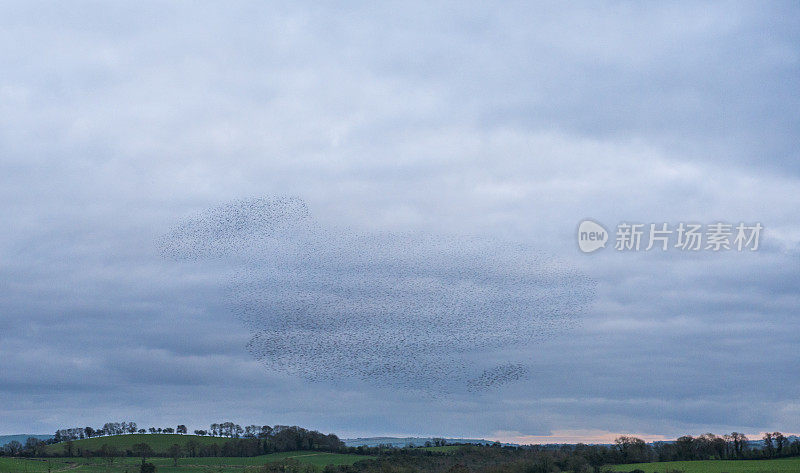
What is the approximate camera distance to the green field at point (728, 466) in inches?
4919

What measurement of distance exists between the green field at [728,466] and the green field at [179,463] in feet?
214

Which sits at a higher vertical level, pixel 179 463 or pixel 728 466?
pixel 728 466

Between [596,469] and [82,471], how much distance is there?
113 meters

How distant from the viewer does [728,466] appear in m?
137

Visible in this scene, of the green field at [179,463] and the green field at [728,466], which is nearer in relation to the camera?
the green field at [728,466]

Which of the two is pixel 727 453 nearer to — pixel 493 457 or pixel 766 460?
pixel 766 460

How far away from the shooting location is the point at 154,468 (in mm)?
166625

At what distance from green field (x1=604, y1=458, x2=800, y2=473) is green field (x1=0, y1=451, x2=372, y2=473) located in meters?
65.3

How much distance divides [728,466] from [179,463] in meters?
124

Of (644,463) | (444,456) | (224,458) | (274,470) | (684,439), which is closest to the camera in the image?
(274,470)

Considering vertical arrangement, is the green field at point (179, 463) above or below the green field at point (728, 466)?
below

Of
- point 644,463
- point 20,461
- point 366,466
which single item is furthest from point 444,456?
point 20,461

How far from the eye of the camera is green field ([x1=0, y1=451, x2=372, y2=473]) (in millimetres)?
169625

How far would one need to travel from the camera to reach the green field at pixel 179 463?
170 m
